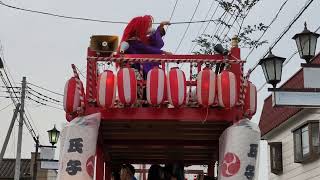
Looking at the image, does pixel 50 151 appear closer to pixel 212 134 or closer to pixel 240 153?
pixel 212 134

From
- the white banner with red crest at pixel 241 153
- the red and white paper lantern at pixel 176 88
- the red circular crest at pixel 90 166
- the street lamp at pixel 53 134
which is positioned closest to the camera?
the white banner with red crest at pixel 241 153

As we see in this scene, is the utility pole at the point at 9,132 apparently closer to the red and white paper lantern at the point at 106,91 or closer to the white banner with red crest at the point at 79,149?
the white banner with red crest at the point at 79,149

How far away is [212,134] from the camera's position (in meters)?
7.54

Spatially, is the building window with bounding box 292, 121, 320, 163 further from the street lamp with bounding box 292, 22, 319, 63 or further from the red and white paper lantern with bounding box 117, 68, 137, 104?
the red and white paper lantern with bounding box 117, 68, 137, 104

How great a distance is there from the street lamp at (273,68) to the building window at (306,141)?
242 inches

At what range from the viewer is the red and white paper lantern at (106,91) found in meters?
6.44

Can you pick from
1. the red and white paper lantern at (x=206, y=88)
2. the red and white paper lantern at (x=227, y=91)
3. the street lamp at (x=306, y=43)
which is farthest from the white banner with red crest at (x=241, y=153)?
the street lamp at (x=306, y=43)

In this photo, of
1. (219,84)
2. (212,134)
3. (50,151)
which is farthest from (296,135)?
(219,84)

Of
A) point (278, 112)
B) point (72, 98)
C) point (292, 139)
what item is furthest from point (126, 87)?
point (278, 112)

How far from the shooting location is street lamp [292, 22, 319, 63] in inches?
328

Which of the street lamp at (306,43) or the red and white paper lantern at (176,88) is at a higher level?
the street lamp at (306,43)

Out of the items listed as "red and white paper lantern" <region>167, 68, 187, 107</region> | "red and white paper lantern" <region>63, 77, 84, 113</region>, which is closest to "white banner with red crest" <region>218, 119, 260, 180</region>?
"red and white paper lantern" <region>167, 68, 187, 107</region>

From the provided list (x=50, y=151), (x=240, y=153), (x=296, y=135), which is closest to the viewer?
(x=240, y=153)

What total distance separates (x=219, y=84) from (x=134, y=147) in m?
2.34
